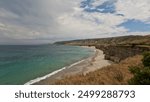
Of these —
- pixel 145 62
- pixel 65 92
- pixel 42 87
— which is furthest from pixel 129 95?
pixel 145 62

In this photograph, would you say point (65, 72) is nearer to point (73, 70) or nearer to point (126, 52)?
point (73, 70)

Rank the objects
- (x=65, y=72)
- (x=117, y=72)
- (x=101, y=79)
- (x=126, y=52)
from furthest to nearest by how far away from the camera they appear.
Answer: (x=126, y=52) → (x=65, y=72) → (x=117, y=72) → (x=101, y=79)

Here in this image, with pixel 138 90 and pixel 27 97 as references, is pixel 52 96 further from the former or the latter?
pixel 138 90

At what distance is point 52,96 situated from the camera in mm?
5340

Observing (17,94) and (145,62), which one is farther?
(145,62)

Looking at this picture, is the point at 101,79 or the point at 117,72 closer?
the point at 101,79

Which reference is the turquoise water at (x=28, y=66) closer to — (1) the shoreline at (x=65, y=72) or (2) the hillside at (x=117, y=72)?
(1) the shoreline at (x=65, y=72)

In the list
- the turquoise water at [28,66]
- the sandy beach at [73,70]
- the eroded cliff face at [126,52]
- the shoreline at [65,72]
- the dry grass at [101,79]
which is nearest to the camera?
the dry grass at [101,79]

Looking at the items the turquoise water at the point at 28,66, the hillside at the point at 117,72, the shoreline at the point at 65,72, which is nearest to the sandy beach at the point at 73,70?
the shoreline at the point at 65,72

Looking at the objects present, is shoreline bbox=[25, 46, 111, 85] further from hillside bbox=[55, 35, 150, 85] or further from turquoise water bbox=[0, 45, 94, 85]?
hillside bbox=[55, 35, 150, 85]

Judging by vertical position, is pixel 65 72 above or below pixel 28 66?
above

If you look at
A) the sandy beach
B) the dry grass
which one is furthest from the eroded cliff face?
the dry grass

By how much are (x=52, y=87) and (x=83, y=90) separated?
75 centimetres

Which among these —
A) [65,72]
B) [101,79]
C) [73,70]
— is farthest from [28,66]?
[101,79]
